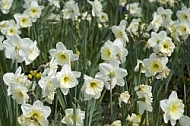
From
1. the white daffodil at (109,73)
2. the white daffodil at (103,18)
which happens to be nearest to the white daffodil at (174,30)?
the white daffodil at (103,18)

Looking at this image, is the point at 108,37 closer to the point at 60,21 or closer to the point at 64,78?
the point at 60,21

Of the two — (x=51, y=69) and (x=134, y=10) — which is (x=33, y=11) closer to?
(x=134, y=10)

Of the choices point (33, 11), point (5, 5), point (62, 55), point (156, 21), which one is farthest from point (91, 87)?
point (5, 5)

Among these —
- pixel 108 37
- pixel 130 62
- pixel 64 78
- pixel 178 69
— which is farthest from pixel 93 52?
pixel 64 78

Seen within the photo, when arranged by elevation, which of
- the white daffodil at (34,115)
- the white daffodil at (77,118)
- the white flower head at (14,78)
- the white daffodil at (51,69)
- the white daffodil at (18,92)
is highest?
the white daffodil at (51,69)

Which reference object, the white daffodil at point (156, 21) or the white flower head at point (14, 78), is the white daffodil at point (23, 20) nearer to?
the white daffodil at point (156, 21)

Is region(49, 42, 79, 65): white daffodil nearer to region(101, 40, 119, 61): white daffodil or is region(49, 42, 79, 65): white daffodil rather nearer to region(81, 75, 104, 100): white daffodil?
region(101, 40, 119, 61): white daffodil
